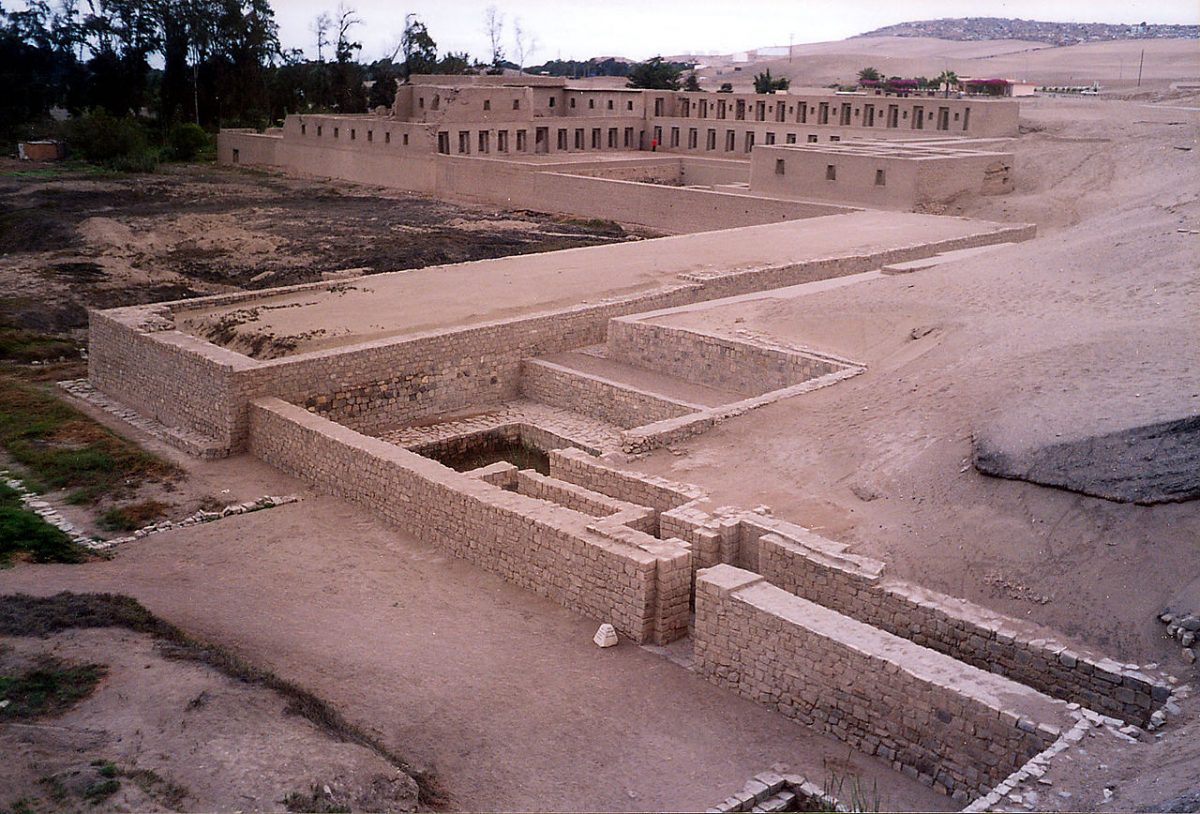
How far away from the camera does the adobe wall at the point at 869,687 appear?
599 centimetres

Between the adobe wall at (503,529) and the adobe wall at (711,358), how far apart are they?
422 centimetres

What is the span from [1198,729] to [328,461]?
7643 millimetres

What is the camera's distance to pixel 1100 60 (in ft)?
301

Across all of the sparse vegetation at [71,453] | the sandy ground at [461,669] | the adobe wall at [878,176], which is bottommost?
the sandy ground at [461,669]

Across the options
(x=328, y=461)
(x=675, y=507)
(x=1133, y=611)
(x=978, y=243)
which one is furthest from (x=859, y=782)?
(x=978, y=243)

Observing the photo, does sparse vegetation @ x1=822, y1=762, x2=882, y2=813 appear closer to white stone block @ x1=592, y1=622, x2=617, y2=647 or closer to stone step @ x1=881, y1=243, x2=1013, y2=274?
white stone block @ x1=592, y1=622, x2=617, y2=647

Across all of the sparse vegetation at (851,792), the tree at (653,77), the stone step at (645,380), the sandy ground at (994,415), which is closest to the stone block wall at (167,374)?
the stone step at (645,380)

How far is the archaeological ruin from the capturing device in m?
6.43

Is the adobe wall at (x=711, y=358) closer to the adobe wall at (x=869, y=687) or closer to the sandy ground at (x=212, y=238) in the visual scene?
the adobe wall at (x=869, y=687)

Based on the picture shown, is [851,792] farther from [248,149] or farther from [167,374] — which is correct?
[248,149]

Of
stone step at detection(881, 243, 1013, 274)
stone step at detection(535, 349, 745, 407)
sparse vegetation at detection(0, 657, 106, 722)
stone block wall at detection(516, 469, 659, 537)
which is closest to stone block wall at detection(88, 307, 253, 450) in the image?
stone block wall at detection(516, 469, 659, 537)

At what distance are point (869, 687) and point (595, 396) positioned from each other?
7.09m

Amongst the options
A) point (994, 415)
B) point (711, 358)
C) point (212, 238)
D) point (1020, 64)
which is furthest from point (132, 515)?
point (1020, 64)

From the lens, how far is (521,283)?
53.4ft
